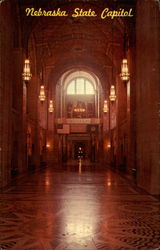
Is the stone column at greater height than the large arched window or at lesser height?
lesser

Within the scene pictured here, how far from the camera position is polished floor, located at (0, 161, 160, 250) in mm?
4508

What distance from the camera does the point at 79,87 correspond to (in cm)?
4159

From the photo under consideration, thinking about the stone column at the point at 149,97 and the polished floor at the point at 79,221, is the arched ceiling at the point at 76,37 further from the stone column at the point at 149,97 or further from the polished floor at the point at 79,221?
the polished floor at the point at 79,221

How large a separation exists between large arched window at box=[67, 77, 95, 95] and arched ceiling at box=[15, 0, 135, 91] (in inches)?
381

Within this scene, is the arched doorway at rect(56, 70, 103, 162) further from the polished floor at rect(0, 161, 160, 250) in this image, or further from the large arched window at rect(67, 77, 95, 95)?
the polished floor at rect(0, 161, 160, 250)

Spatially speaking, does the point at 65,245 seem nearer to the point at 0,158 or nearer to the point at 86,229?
the point at 86,229

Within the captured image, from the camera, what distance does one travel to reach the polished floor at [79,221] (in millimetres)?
4508

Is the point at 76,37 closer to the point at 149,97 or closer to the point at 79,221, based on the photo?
the point at 149,97

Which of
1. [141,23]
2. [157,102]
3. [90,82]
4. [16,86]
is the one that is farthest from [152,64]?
[90,82]

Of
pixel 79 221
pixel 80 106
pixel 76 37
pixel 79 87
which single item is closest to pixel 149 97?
pixel 79 221

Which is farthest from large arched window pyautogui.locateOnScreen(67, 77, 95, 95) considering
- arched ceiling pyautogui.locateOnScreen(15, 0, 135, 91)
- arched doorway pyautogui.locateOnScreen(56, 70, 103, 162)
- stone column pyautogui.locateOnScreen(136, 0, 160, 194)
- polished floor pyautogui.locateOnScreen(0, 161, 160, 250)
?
polished floor pyautogui.locateOnScreen(0, 161, 160, 250)

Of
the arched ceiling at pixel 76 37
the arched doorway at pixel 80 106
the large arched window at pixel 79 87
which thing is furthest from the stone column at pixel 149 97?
the large arched window at pixel 79 87

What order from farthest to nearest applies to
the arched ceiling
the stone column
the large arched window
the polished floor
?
1. the large arched window
2. the arched ceiling
3. the stone column
4. the polished floor

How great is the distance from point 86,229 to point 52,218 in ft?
3.80
